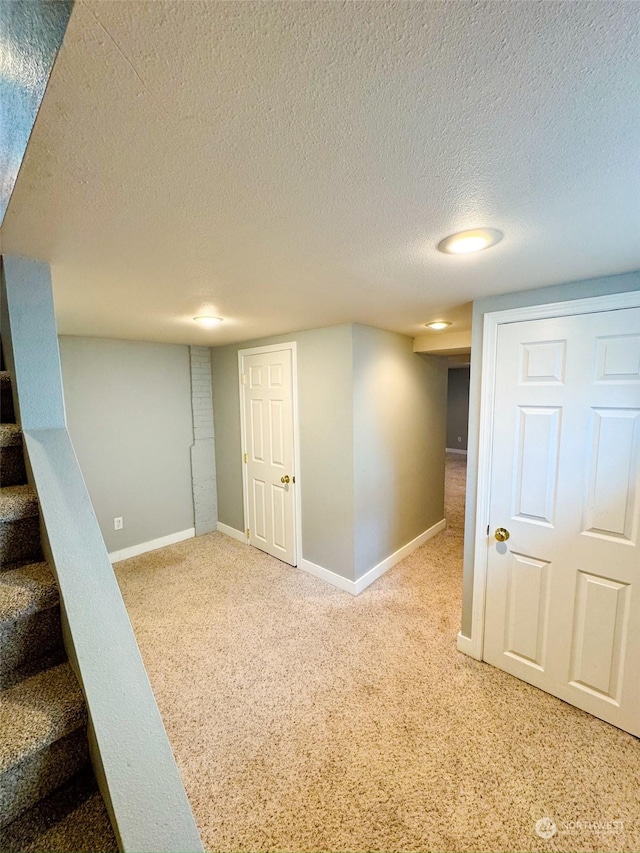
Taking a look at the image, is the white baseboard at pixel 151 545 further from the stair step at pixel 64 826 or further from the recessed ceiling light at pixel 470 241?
the recessed ceiling light at pixel 470 241

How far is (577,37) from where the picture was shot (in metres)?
0.52

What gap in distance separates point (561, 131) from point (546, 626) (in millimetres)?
2185

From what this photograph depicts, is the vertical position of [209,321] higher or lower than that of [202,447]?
higher

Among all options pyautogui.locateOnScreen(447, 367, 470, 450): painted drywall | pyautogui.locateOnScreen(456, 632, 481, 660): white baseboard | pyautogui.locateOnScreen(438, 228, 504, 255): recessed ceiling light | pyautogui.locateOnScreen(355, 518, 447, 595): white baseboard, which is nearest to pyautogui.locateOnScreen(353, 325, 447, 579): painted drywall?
pyautogui.locateOnScreen(355, 518, 447, 595): white baseboard

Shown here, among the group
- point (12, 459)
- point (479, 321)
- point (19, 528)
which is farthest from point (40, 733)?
point (479, 321)

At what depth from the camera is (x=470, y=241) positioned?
1224mm

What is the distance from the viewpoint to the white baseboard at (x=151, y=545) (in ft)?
11.4

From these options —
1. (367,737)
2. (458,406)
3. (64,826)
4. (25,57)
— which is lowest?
(367,737)

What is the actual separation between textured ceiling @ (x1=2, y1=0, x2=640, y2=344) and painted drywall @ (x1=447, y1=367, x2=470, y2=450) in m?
7.41

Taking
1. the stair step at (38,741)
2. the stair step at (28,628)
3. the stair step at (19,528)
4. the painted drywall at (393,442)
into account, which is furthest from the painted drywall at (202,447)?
the stair step at (38,741)

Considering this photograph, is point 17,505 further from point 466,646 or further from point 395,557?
point 395,557

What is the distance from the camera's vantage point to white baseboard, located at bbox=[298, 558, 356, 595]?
2896 mm

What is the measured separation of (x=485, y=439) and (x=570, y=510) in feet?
1.77

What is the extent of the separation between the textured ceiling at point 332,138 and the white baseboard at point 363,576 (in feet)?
8.09
